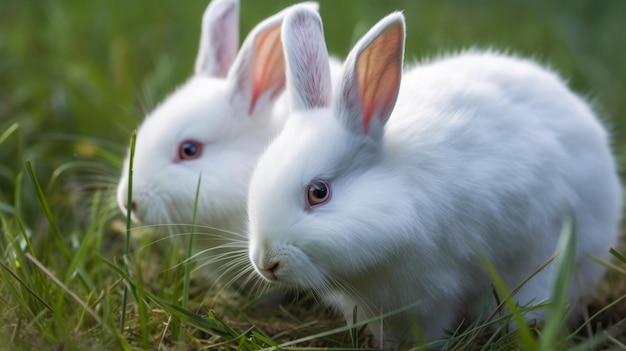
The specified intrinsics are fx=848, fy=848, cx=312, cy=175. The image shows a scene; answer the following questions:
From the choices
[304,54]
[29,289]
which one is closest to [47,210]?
[29,289]

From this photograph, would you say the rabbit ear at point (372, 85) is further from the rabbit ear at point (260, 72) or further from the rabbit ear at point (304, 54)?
the rabbit ear at point (260, 72)

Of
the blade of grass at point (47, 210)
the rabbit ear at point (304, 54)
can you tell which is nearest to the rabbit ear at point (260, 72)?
the rabbit ear at point (304, 54)

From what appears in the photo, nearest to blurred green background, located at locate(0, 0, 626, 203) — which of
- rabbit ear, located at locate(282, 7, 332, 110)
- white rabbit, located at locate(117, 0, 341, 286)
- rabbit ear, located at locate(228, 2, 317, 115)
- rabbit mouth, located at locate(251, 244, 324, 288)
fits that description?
white rabbit, located at locate(117, 0, 341, 286)

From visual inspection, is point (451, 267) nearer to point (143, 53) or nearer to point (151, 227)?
point (151, 227)

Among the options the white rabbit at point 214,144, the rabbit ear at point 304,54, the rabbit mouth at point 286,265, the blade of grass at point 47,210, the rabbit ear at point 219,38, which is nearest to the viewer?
the rabbit mouth at point 286,265

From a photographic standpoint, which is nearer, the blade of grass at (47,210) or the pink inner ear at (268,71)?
the blade of grass at (47,210)

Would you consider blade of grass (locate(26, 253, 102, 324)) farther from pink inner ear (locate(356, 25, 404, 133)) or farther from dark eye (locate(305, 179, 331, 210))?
pink inner ear (locate(356, 25, 404, 133))

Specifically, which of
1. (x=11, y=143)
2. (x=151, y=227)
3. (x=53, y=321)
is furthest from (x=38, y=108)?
(x=53, y=321)
